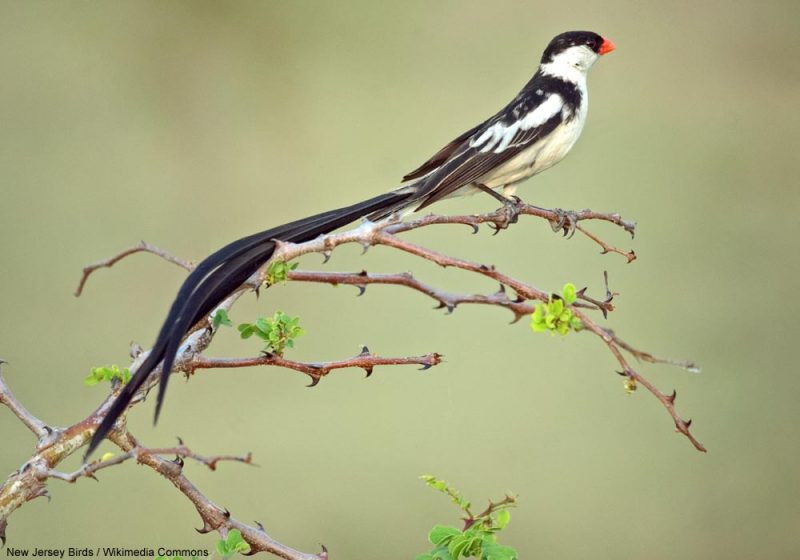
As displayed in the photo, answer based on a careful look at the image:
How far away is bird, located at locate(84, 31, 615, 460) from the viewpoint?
0.51 metres

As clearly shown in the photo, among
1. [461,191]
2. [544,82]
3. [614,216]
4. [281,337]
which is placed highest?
[544,82]

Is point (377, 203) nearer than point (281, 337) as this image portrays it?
No

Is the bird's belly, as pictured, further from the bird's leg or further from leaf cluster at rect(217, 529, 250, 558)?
leaf cluster at rect(217, 529, 250, 558)

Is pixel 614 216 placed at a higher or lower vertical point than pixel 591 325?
higher

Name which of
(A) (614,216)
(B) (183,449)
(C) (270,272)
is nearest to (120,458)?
(B) (183,449)

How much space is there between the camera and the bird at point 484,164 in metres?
0.51

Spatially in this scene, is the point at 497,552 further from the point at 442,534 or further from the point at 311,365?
the point at 311,365

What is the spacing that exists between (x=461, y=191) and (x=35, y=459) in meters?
0.66

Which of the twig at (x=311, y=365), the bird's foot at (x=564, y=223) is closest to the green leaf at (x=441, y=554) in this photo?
the twig at (x=311, y=365)

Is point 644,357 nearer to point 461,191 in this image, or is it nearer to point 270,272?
point 270,272

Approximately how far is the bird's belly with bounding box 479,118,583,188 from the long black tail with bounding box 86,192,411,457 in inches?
18.9

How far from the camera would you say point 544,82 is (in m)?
1.18

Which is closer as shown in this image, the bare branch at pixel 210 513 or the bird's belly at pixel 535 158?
the bare branch at pixel 210 513

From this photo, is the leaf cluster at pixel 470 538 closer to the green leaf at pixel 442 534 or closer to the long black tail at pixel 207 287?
the green leaf at pixel 442 534
